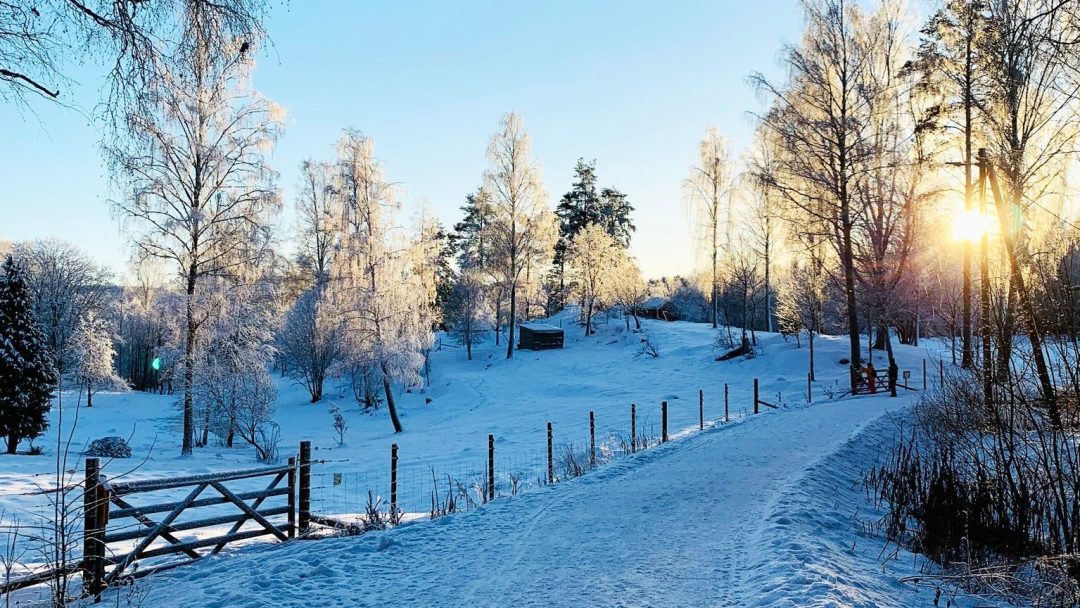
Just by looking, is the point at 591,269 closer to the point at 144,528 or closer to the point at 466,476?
the point at 466,476

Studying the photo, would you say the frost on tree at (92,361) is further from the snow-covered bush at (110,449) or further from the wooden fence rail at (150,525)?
the wooden fence rail at (150,525)

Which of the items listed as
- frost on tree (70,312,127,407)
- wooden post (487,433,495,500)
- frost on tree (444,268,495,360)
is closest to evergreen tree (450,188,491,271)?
frost on tree (444,268,495,360)

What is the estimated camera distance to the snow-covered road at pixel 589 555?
5.22 meters

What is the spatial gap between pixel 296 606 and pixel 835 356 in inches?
1041

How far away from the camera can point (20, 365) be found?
2172cm

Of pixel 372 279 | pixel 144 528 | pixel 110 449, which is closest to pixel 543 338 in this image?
pixel 372 279

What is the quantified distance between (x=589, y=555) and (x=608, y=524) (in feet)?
3.87

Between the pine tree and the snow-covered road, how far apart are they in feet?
65.7

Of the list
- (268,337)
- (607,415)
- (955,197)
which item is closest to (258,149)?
(268,337)

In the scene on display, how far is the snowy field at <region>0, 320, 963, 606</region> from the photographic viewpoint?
17.5ft

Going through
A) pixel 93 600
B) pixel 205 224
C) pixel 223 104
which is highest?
pixel 223 104

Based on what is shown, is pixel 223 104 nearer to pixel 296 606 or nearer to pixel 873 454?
pixel 296 606

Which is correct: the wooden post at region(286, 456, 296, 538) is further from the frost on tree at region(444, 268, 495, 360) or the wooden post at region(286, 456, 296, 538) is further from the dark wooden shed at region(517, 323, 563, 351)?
the frost on tree at region(444, 268, 495, 360)

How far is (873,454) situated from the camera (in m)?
11.9
